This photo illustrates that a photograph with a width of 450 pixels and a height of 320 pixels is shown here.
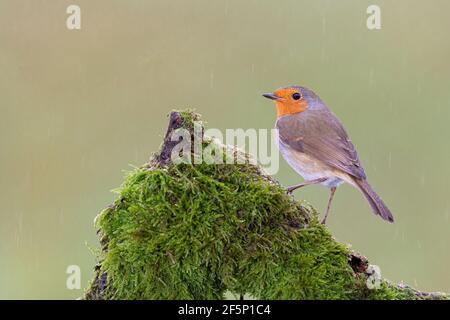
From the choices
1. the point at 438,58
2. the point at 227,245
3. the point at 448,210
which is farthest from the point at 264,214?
the point at 438,58

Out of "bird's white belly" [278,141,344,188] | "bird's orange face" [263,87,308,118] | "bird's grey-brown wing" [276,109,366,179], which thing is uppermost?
"bird's orange face" [263,87,308,118]

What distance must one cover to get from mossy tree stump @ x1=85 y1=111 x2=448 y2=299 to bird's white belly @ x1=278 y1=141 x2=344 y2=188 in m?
2.02

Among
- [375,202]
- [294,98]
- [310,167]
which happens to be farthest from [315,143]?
[375,202]

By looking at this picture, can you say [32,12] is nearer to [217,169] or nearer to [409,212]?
[409,212]

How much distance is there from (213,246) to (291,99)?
2.86 metres

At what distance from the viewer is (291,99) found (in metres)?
6.10

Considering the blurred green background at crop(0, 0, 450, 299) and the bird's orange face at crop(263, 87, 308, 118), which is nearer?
the bird's orange face at crop(263, 87, 308, 118)

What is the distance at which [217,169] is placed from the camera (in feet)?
12.2

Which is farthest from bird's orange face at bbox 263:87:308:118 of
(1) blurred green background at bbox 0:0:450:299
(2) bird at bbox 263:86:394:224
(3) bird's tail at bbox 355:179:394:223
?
(1) blurred green background at bbox 0:0:450:299

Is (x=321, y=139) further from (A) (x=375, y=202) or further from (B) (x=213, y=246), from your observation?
(B) (x=213, y=246)

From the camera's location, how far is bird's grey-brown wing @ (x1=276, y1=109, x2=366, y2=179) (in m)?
5.57

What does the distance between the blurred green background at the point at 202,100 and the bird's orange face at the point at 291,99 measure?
3.40 meters

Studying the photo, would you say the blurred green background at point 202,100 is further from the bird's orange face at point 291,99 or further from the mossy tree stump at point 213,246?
the mossy tree stump at point 213,246

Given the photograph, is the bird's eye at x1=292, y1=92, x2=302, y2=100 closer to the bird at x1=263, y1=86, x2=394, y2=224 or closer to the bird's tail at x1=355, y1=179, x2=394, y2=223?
the bird at x1=263, y1=86, x2=394, y2=224
